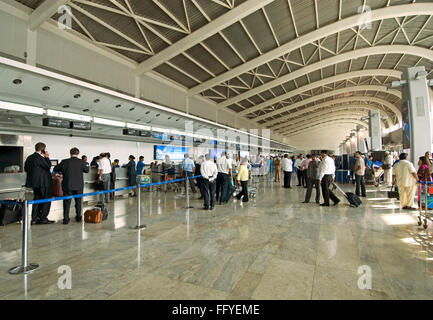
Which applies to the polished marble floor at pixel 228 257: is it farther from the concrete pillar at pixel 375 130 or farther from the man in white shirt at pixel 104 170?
the concrete pillar at pixel 375 130

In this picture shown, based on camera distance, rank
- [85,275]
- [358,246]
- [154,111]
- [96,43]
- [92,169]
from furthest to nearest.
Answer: [154,111] → [96,43] → [92,169] → [358,246] → [85,275]

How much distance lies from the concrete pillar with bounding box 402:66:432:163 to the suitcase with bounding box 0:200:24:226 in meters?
12.3

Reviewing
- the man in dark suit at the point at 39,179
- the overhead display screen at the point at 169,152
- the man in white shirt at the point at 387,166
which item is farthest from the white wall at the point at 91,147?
the man in white shirt at the point at 387,166

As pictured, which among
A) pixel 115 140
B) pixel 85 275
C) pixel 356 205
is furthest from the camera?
pixel 115 140

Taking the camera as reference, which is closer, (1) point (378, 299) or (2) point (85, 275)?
(1) point (378, 299)

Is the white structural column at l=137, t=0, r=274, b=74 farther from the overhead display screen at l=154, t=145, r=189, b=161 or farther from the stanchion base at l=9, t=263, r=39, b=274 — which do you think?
the stanchion base at l=9, t=263, r=39, b=274

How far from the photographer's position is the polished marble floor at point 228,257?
7.73ft

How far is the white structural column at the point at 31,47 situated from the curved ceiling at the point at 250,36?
25.6 inches

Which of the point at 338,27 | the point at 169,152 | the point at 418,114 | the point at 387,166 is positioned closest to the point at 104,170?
the point at 169,152
